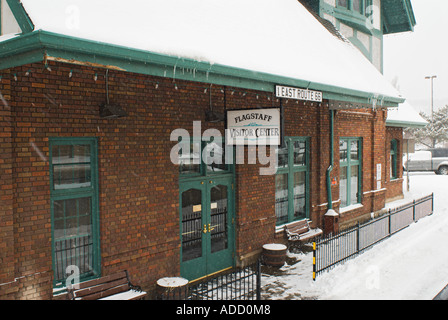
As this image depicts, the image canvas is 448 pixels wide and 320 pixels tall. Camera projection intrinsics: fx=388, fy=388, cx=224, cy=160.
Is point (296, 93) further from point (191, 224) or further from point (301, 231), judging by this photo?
point (301, 231)

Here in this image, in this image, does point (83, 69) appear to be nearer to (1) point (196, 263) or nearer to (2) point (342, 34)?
(1) point (196, 263)

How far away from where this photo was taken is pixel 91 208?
22.1 feet

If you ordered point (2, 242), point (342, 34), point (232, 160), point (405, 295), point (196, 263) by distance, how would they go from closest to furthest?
point (2, 242) < point (405, 295) < point (196, 263) < point (232, 160) < point (342, 34)

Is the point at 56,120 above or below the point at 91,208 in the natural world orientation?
above

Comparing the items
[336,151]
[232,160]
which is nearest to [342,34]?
[336,151]

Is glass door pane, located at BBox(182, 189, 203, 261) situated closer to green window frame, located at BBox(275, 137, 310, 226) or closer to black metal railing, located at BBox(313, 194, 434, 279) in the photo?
black metal railing, located at BBox(313, 194, 434, 279)

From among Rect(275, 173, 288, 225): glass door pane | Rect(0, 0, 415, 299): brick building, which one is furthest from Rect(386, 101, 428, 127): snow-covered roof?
Rect(275, 173, 288, 225): glass door pane

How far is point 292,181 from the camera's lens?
11.2 metres

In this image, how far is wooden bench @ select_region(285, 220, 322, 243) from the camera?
10.6 metres

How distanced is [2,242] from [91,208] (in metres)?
1.58

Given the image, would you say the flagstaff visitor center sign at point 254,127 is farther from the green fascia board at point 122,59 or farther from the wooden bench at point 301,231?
the wooden bench at point 301,231

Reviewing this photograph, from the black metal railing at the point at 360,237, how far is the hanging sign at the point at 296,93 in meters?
3.05

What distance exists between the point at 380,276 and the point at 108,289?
5748 millimetres

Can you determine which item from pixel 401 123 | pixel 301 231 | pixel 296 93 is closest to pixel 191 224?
pixel 296 93
